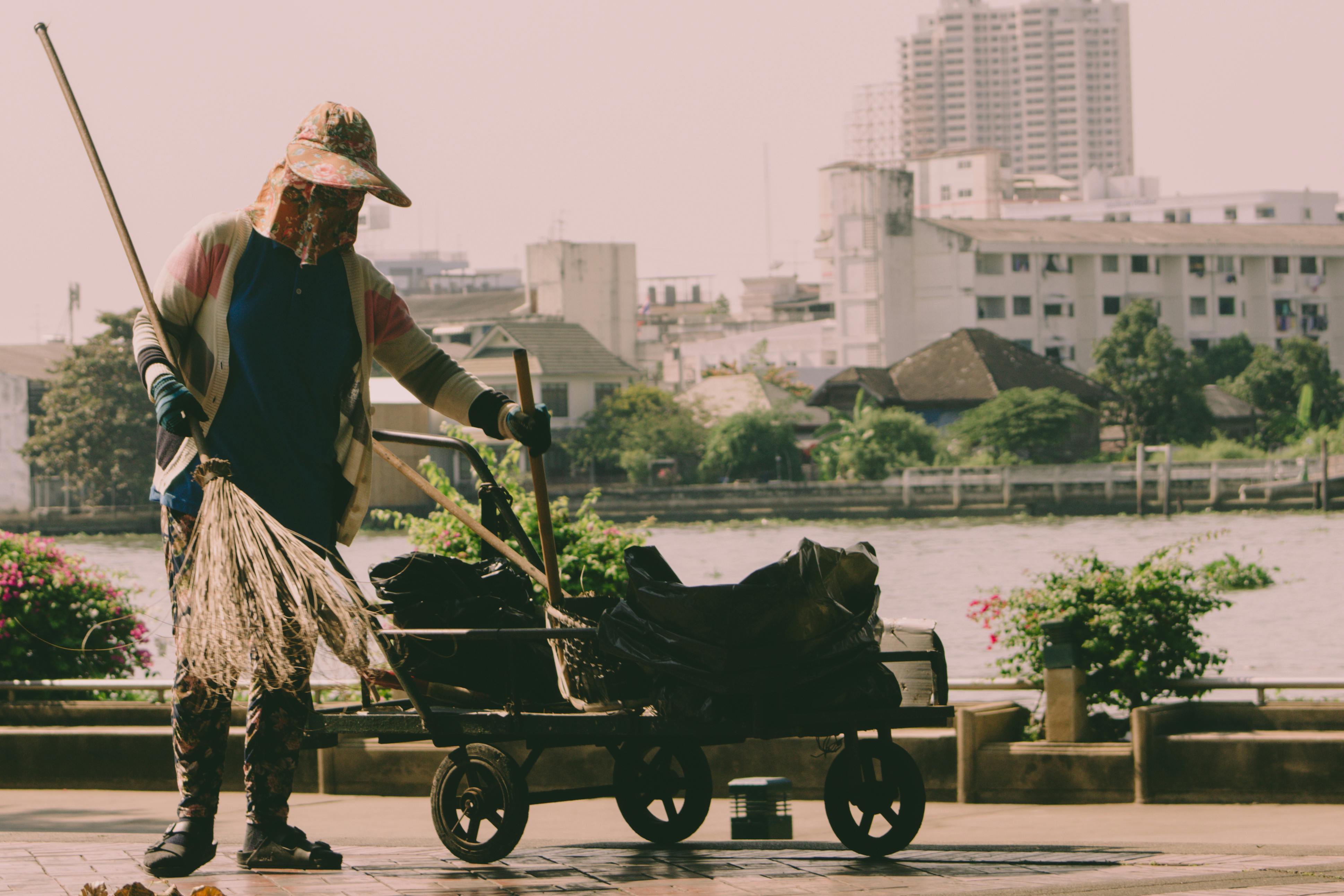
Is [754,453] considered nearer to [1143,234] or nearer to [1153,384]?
[1153,384]

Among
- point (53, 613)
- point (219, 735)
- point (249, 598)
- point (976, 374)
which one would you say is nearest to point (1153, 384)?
point (976, 374)

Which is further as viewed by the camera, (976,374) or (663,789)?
(976,374)

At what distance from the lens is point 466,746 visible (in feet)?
16.1

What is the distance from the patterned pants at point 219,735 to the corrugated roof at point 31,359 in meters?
74.1

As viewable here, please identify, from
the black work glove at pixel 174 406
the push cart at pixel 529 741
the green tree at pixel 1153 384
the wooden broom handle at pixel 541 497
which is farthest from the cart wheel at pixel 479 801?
→ the green tree at pixel 1153 384

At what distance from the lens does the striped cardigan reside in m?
4.72

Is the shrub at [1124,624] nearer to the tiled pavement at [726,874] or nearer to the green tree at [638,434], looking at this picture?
the tiled pavement at [726,874]

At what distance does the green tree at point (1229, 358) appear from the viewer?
81.6m

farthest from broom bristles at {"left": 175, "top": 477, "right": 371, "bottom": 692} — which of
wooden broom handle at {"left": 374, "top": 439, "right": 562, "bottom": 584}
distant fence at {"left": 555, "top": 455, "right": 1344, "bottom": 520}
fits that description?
distant fence at {"left": 555, "top": 455, "right": 1344, "bottom": 520}

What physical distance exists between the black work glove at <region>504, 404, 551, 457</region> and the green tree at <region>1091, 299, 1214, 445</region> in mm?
72186

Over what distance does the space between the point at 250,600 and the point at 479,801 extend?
0.94 metres

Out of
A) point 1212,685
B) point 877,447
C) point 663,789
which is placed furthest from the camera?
point 877,447

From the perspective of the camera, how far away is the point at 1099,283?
279ft

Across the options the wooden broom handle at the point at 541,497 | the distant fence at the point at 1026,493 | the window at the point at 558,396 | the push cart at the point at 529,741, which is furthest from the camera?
the window at the point at 558,396
